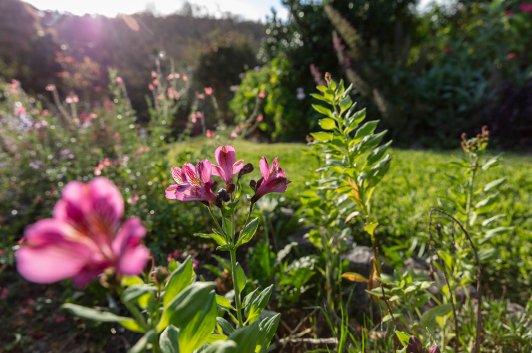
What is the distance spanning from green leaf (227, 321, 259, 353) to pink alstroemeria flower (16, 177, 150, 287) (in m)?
0.24

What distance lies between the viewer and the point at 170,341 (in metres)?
0.47

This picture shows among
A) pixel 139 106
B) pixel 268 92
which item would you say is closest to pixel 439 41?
pixel 268 92

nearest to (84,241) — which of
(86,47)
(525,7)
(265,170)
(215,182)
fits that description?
(215,182)

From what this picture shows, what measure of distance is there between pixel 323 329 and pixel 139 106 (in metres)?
12.4

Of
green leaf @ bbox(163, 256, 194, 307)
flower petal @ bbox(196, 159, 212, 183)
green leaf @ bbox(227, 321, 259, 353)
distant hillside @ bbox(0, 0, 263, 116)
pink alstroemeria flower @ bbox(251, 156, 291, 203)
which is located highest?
distant hillside @ bbox(0, 0, 263, 116)

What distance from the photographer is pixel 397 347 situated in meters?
0.95

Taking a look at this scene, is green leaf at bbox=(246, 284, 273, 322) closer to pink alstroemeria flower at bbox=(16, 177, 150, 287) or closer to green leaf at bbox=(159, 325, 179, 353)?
A: green leaf at bbox=(159, 325, 179, 353)

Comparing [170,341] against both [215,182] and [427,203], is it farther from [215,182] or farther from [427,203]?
[427,203]

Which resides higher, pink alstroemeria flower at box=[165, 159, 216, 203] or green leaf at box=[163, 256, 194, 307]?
pink alstroemeria flower at box=[165, 159, 216, 203]

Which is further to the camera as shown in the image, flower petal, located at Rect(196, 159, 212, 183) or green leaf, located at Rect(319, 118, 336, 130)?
green leaf, located at Rect(319, 118, 336, 130)

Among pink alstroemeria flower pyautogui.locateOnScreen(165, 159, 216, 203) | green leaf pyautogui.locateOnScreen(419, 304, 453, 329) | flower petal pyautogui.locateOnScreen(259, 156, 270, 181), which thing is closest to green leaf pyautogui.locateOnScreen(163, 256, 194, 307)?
pink alstroemeria flower pyautogui.locateOnScreen(165, 159, 216, 203)

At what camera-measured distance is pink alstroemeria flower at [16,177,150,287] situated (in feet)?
1.03

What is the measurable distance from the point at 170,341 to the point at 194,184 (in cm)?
31

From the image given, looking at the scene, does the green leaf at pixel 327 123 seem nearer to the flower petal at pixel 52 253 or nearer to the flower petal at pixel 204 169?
the flower petal at pixel 204 169
